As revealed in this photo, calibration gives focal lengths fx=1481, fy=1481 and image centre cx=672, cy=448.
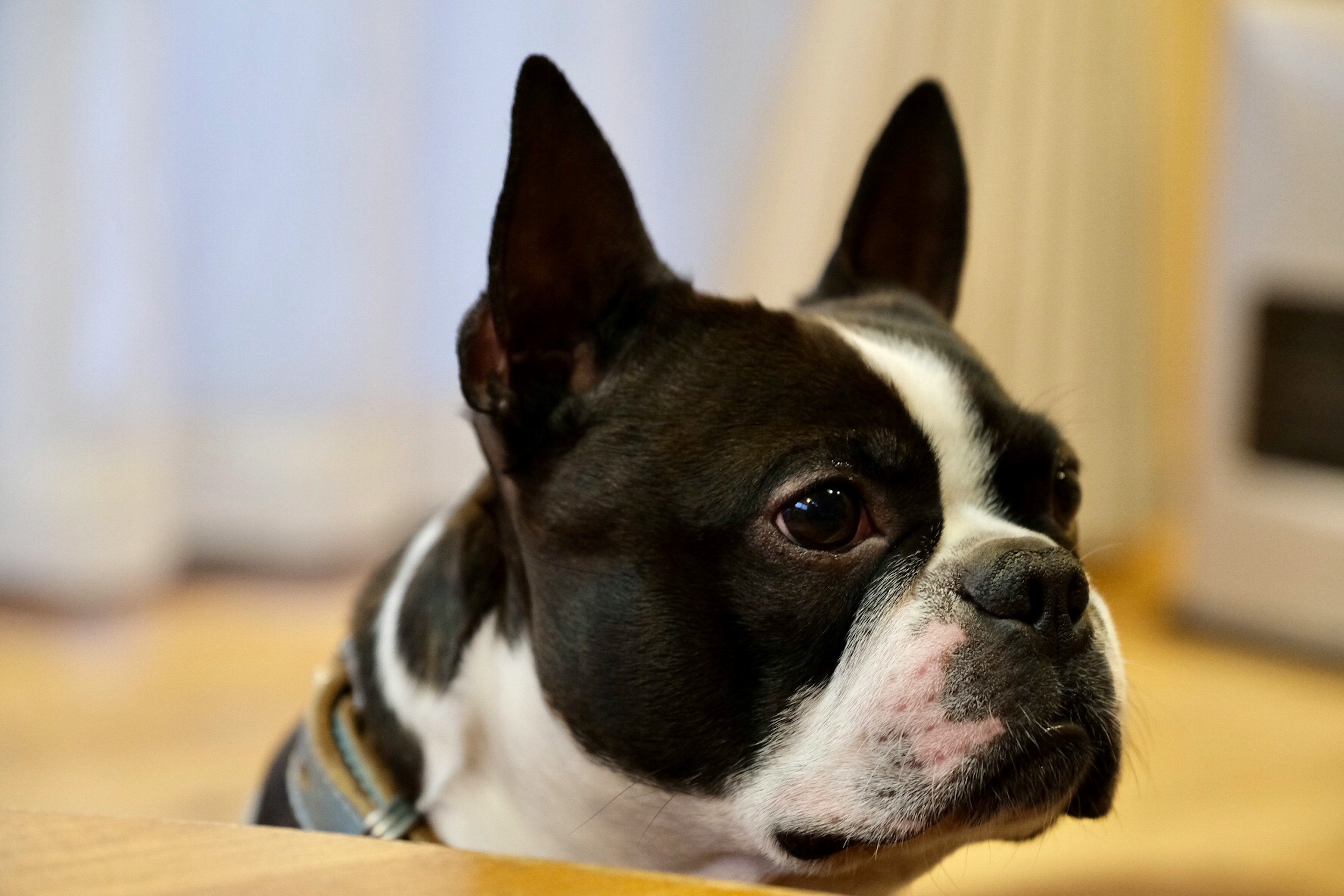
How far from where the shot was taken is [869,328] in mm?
1462

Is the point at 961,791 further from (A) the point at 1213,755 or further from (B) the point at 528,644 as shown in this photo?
(A) the point at 1213,755

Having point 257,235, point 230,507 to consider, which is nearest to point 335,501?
point 230,507

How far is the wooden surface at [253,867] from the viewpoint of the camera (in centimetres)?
75

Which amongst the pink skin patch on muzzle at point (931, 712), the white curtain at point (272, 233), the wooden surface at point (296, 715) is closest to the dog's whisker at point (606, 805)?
the pink skin patch on muzzle at point (931, 712)

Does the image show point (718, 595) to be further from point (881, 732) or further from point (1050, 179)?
point (1050, 179)

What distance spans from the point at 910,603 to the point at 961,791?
0.53 feet

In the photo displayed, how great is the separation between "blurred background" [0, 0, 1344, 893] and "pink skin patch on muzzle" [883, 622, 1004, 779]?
1.64 m

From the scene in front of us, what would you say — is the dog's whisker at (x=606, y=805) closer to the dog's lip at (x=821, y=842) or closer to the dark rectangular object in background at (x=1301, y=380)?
the dog's lip at (x=821, y=842)

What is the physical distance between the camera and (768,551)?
125 centimetres

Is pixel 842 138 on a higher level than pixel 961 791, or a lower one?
higher

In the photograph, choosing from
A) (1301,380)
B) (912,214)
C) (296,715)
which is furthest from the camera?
(1301,380)

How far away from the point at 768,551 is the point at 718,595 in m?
0.06

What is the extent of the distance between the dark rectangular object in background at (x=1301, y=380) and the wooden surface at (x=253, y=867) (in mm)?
3231

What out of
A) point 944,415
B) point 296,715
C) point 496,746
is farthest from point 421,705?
point 296,715
